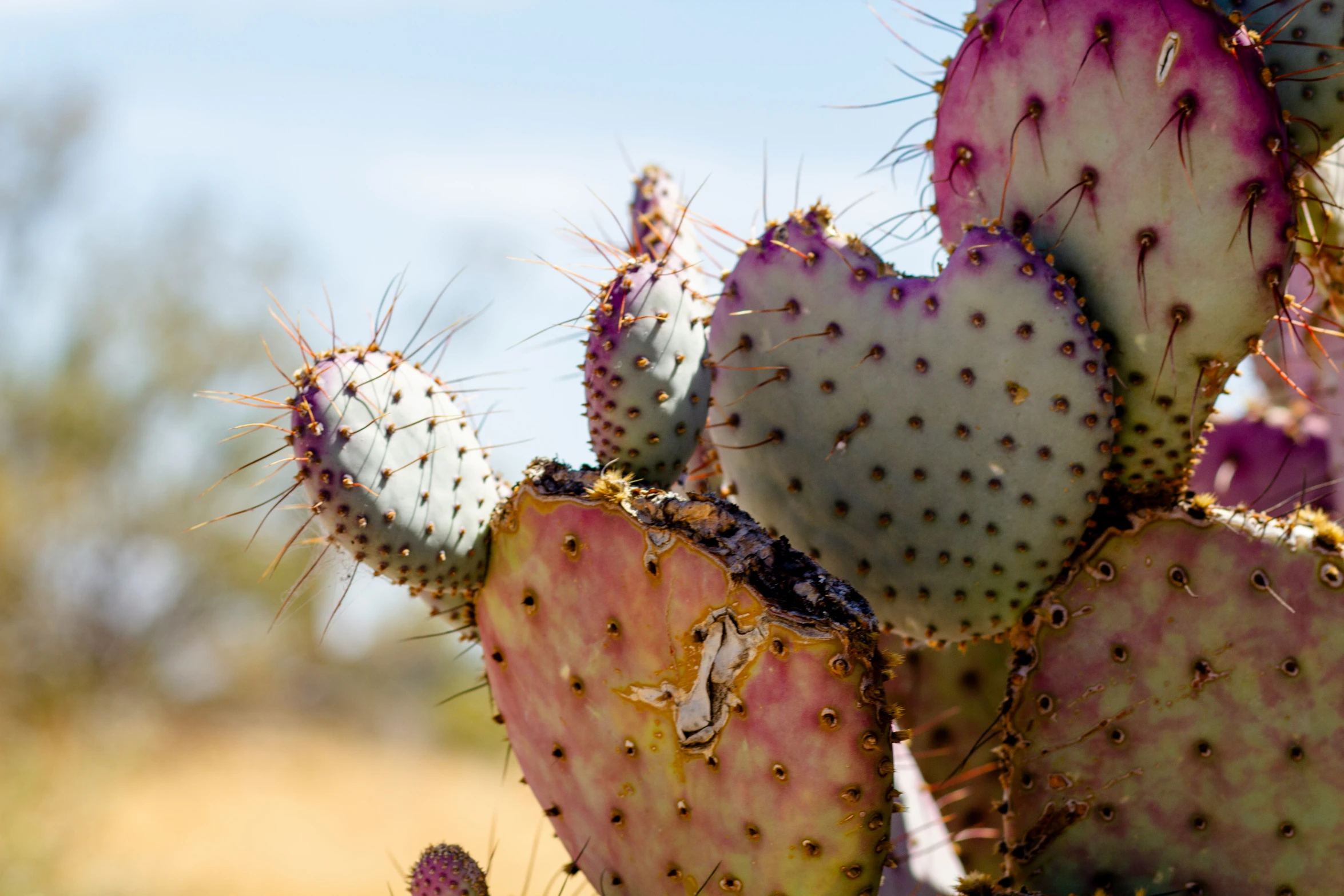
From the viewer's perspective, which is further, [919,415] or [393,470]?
[919,415]

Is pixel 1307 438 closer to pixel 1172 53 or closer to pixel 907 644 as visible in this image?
pixel 907 644

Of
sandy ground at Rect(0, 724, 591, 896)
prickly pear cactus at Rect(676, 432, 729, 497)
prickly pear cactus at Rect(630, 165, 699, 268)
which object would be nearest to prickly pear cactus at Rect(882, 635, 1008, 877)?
prickly pear cactus at Rect(676, 432, 729, 497)

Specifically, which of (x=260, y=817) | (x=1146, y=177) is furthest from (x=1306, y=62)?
(x=260, y=817)

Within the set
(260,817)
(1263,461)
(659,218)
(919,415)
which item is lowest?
(919,415)

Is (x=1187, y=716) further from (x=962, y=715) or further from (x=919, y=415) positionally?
(x=962, y=715)

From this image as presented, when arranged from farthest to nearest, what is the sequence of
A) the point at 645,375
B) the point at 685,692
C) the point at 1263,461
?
1. the point at 1263,461
2. the point at 645,375
3. the point at 685,692

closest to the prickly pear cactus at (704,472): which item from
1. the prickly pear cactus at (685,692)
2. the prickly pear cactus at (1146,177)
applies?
the prickly pear cactus at (685,692)
